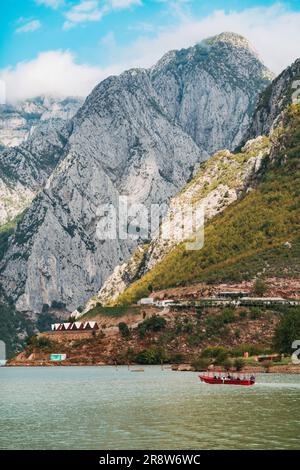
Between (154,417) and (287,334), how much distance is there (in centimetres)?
10592

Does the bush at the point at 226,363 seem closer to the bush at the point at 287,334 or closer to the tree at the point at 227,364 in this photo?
the tree at the point at 227,364

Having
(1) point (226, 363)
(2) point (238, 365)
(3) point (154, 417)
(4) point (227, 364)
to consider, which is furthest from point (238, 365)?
(3) point (154, 417)

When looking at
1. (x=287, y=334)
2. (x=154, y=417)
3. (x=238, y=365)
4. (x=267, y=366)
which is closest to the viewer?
(x=154, y=417)

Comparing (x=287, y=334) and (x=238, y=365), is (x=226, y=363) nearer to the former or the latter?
Answer: (x=238, y=365)

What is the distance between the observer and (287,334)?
618ft

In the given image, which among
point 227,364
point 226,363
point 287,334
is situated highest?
point 287,334

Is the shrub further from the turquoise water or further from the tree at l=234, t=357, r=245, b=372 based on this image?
the turquoise water

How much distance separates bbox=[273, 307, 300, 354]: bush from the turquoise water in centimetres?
4668

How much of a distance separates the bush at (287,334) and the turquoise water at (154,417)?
46.7m

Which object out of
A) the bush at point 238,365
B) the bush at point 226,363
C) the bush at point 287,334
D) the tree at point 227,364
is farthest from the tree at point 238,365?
the bush at point 287,334

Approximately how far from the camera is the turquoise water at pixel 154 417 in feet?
227
